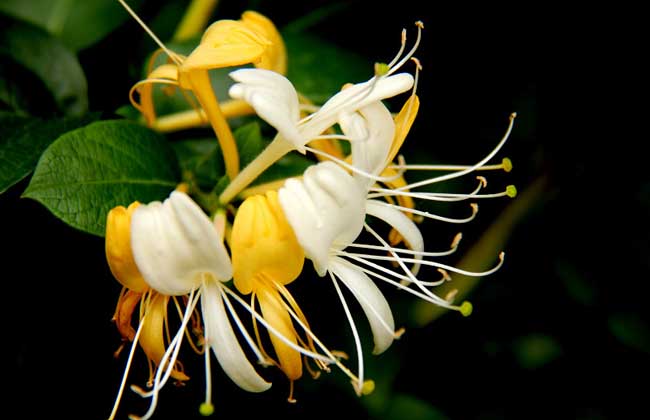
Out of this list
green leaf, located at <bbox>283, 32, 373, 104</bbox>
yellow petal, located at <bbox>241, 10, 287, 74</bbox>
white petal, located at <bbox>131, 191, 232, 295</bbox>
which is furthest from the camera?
green leaf, located at <bbox>283, 32, 373, 104</bbox>

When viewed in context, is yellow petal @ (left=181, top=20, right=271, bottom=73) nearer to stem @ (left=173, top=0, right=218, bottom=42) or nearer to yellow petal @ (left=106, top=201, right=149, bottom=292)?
yellow petal @ (left=106, top=201, right=149, bottom=292)

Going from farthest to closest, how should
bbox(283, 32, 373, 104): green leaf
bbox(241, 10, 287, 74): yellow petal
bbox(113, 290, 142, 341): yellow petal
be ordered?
bbox(283, 32, 373, 104): green leaf → bbox(241, 10, 287, 74): yellow petal → bbox(113, 290, 142, 341): yellow petal

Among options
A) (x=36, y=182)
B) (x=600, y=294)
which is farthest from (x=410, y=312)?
(x=36, y=182)

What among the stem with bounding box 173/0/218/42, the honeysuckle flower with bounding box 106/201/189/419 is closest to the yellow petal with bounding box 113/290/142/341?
the honeysuckle flower with bounding box 106/201/189/419

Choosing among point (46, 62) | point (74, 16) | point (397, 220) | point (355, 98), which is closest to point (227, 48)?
point (355, 98)

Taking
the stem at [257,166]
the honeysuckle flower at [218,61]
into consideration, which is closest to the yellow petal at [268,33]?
the honeysuckle flower at [218,61]

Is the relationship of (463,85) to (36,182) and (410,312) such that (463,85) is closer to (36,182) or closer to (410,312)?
(410,312)
